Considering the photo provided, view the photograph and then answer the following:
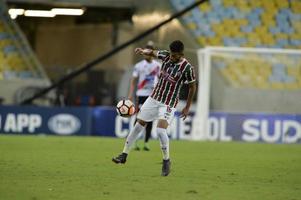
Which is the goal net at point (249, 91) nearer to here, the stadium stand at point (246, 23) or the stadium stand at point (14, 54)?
the stadium stand at point (246, 23)

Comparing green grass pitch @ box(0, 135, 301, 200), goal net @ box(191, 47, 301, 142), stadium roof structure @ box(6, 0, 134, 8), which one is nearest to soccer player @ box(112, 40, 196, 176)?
green grass pitch @ box(0, 135, 301, 200)

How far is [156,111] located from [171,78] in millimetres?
551

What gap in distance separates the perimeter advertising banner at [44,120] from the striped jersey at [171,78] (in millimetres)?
11845

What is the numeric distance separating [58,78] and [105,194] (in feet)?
66.0

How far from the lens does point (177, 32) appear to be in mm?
27781

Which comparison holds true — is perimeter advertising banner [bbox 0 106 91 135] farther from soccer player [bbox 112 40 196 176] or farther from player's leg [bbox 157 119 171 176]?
player's leg [bbox 157 119 171 176]

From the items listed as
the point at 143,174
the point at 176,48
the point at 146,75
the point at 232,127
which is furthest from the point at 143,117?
the point at 232,127

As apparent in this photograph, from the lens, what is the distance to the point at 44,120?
23438mm

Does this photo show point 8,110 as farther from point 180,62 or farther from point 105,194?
point 105,194

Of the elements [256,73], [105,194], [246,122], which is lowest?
[105,194]

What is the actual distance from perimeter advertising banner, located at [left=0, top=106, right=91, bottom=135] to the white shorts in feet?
38.1

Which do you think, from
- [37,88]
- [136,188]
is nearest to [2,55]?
[37,88]

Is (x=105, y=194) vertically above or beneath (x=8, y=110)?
beneath

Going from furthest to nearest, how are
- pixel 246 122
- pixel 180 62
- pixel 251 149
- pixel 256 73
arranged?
pixel 256 73 < pixel 246 122 < pixel 251 149 < pixel 180 62
